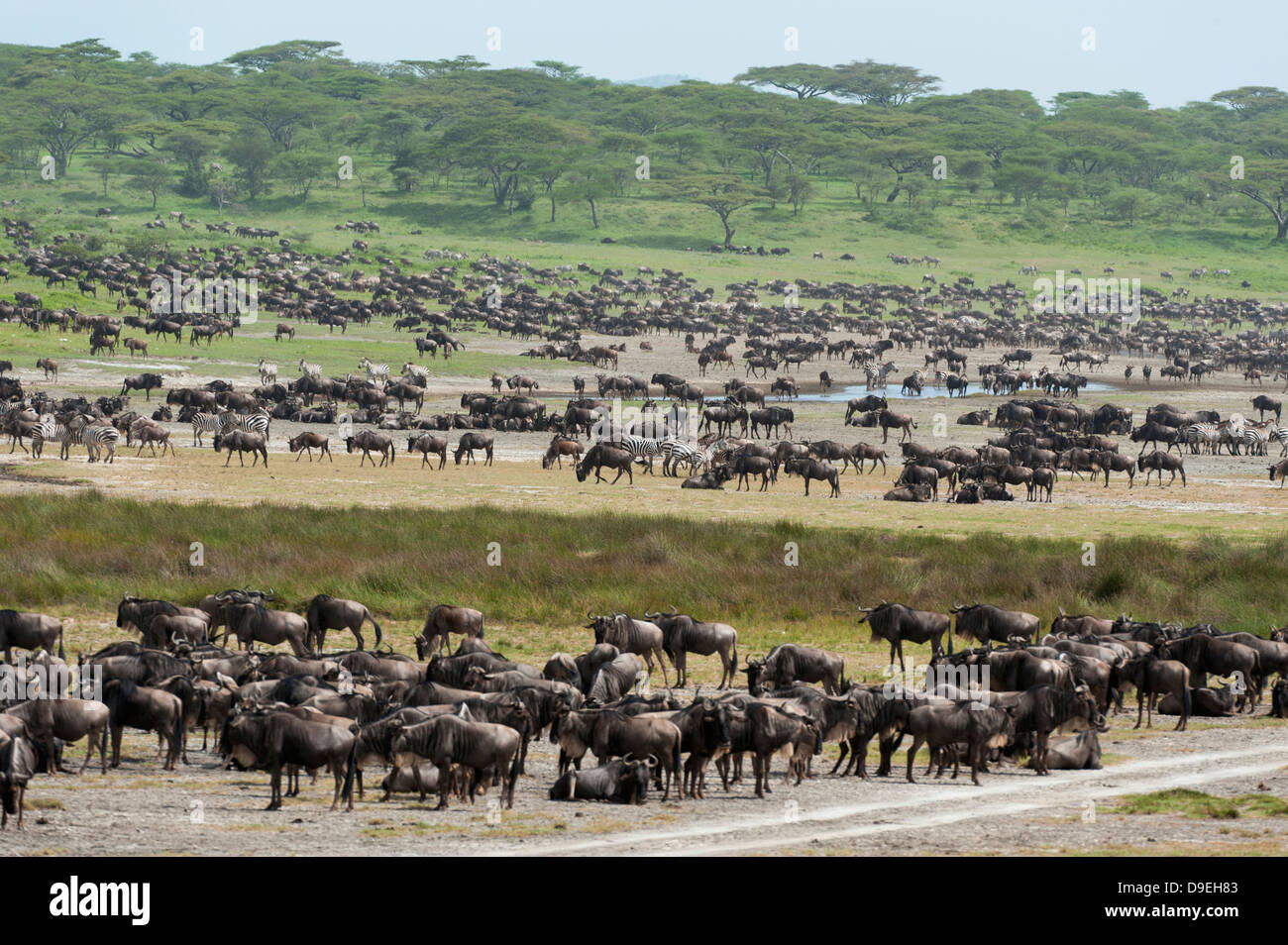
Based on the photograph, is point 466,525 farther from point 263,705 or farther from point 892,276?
point 892,276

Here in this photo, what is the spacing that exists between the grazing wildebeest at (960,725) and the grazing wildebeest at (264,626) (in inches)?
362

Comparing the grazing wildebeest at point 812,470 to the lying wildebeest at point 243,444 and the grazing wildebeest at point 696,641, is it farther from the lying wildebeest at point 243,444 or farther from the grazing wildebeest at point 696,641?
the grazing wildebeest at point 696,641

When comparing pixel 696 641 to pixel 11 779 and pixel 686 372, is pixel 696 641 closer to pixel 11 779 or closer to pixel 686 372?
pixel 11 779

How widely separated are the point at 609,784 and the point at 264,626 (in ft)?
27.1

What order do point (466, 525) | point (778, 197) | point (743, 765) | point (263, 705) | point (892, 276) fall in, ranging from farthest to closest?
point (778, 197), point (892, 276), point (466, 525), point (743, 765), point (263, 705)

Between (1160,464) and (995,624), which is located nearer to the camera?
(995,624)

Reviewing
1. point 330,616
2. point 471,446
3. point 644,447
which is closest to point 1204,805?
point 330,616

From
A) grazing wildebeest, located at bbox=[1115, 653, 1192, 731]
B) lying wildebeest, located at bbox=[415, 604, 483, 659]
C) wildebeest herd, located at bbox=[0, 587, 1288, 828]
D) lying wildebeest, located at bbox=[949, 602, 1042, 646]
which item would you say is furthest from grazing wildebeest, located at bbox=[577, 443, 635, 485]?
grazing wildebeest, located at bbox=[1115, 653, 1192, 731]

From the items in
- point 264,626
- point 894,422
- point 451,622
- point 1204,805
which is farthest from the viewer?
point 894,422

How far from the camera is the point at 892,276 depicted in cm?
13050

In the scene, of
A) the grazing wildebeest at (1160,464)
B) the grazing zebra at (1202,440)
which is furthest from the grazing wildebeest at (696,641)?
the grazing zebra at (1202,440)

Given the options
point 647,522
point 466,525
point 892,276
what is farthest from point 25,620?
point 892,276

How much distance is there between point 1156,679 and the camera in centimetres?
2006
